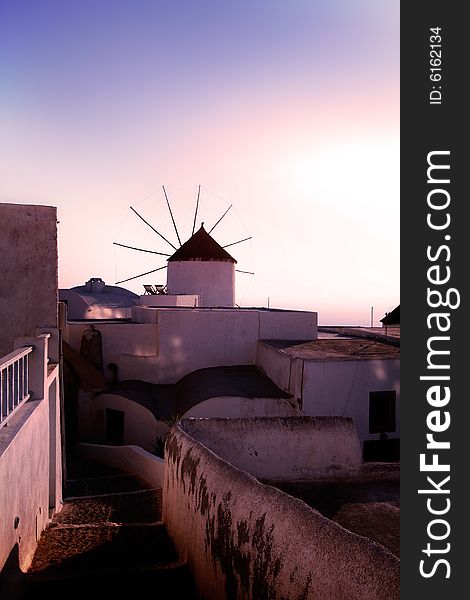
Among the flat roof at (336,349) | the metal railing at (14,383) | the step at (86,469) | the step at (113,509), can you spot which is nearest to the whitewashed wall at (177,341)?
the flat roof at (336,349)

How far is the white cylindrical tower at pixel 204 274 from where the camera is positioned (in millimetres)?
33312

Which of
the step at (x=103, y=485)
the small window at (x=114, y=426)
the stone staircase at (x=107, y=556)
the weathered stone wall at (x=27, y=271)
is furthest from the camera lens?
the small window at (x=114, y=426)

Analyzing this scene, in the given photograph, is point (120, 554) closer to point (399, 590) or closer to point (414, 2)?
point (399, 590)

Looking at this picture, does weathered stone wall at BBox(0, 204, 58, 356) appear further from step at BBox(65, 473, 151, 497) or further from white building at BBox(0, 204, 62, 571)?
step at BBox(65, 473, 151, 497)

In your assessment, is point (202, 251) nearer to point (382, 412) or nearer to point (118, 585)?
point (382, 412)

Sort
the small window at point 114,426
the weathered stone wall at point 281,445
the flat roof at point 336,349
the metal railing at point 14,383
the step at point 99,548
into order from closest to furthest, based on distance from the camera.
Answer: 1. the metal railing at point 14,383
2. the step at point 99,548
3. the weathered stone wall at point 281,445
4. the flat roof at point 336,349
5. the small window at point 114,426

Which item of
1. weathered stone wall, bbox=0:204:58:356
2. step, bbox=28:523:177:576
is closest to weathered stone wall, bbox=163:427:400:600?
step, bbox=28:523:177:576

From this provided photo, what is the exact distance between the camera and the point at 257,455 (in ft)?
29.9

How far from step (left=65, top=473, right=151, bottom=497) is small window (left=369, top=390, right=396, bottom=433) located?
6449 millimetres

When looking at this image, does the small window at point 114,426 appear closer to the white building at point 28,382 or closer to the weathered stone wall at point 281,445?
the white building at point 28,382

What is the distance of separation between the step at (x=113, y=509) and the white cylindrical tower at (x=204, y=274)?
68.9 feet

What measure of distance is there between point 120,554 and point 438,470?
571 cm

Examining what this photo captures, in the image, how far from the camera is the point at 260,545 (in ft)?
17.5

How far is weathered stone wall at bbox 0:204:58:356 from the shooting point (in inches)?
424
